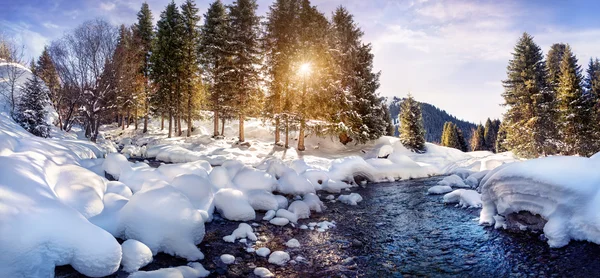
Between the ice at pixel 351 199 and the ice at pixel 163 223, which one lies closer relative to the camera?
the ice at pixel 163 223

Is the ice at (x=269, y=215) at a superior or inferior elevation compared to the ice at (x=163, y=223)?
inferior

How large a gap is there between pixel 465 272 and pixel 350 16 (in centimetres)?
2307

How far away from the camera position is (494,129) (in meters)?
73.1

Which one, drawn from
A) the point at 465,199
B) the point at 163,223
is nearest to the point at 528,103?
the point at 465,199

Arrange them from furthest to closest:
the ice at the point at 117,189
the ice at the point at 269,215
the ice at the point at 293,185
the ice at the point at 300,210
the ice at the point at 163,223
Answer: the ice at the point at 293,185, the ice at the point at 300,210, the ice at the point at 269,215, the ice at the point at 117,189, the ice at the point at 163,223

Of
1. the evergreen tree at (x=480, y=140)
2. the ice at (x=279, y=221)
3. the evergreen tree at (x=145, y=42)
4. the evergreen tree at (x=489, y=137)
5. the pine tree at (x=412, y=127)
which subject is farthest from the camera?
the evergreen tree at (x=480, y=140)

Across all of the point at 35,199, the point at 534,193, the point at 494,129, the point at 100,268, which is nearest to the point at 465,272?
the point at 534,193

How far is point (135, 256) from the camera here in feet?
13.8

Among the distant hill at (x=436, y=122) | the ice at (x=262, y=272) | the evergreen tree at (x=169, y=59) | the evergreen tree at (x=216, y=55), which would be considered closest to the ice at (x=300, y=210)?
the ice at (x=262, y=272)

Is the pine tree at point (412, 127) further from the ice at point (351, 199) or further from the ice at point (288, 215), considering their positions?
the ice at point (288, 215)

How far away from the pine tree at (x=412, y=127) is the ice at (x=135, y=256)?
24.2 m

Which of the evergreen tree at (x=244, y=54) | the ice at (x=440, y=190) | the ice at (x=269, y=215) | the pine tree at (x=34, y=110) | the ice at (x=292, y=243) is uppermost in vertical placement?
the evergreen tree at (x=244, y=54)

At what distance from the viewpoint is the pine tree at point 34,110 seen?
18484 mm

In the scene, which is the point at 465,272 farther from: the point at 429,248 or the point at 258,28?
the point at 258,28
